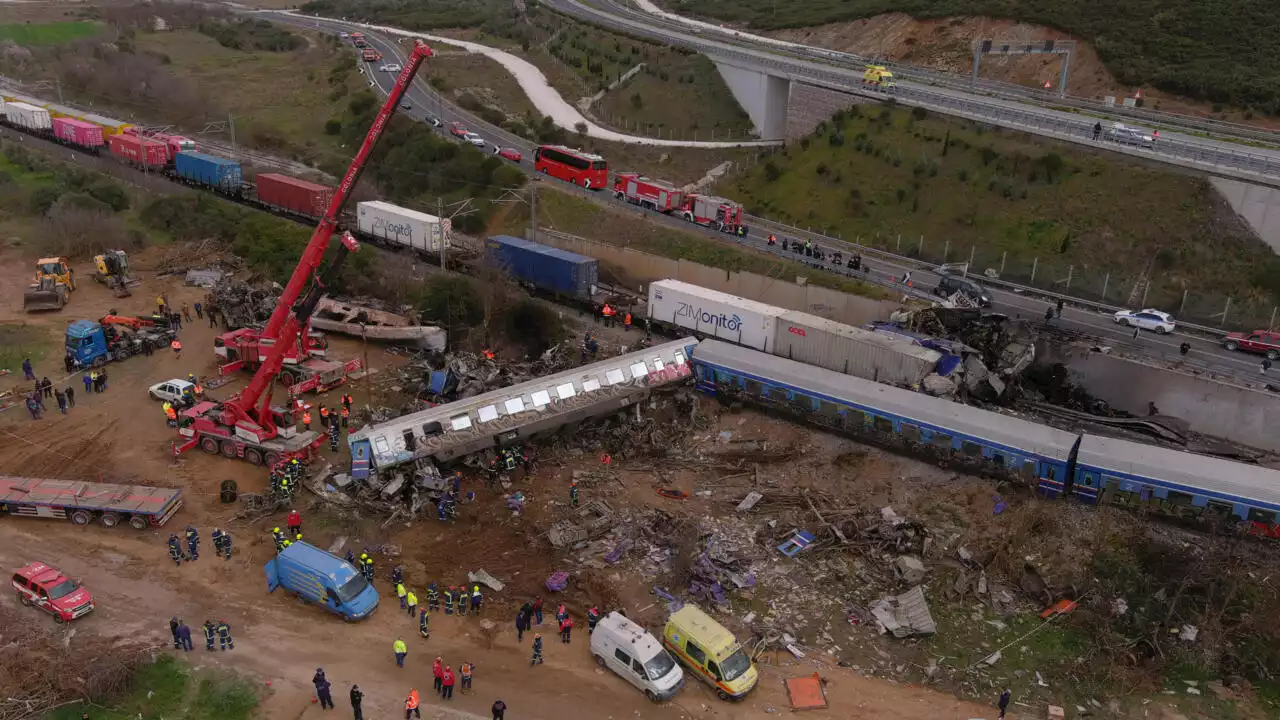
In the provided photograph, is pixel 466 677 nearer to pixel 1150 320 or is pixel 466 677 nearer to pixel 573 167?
pixel 1150 320

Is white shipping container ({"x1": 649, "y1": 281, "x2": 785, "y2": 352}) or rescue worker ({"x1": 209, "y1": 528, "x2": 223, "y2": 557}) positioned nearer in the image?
rescue worker ({"x1": 209, "y1": 528, "x2": 223, "y2": 557})

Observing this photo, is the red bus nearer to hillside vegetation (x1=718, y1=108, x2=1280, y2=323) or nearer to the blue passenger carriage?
hillside vegetation (x1=718, y1=108, x2=1280, y2=323)

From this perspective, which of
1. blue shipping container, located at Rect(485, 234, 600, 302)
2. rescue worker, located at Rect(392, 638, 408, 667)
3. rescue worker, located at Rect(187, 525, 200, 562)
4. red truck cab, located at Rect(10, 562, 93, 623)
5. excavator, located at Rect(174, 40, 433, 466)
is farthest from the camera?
blue shipping container, located at Rect(485, 234, 600, 302)

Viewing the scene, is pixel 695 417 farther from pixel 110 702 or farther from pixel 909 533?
pixel 110 702

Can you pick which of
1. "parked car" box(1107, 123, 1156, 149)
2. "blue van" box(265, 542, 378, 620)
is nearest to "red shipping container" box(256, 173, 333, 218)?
"blue van" box(265, 542, 378, 620)

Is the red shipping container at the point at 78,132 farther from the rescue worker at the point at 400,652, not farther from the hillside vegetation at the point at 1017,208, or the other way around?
the rescue worker at the point at 400,652

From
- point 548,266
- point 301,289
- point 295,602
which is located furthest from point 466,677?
point 548,266
